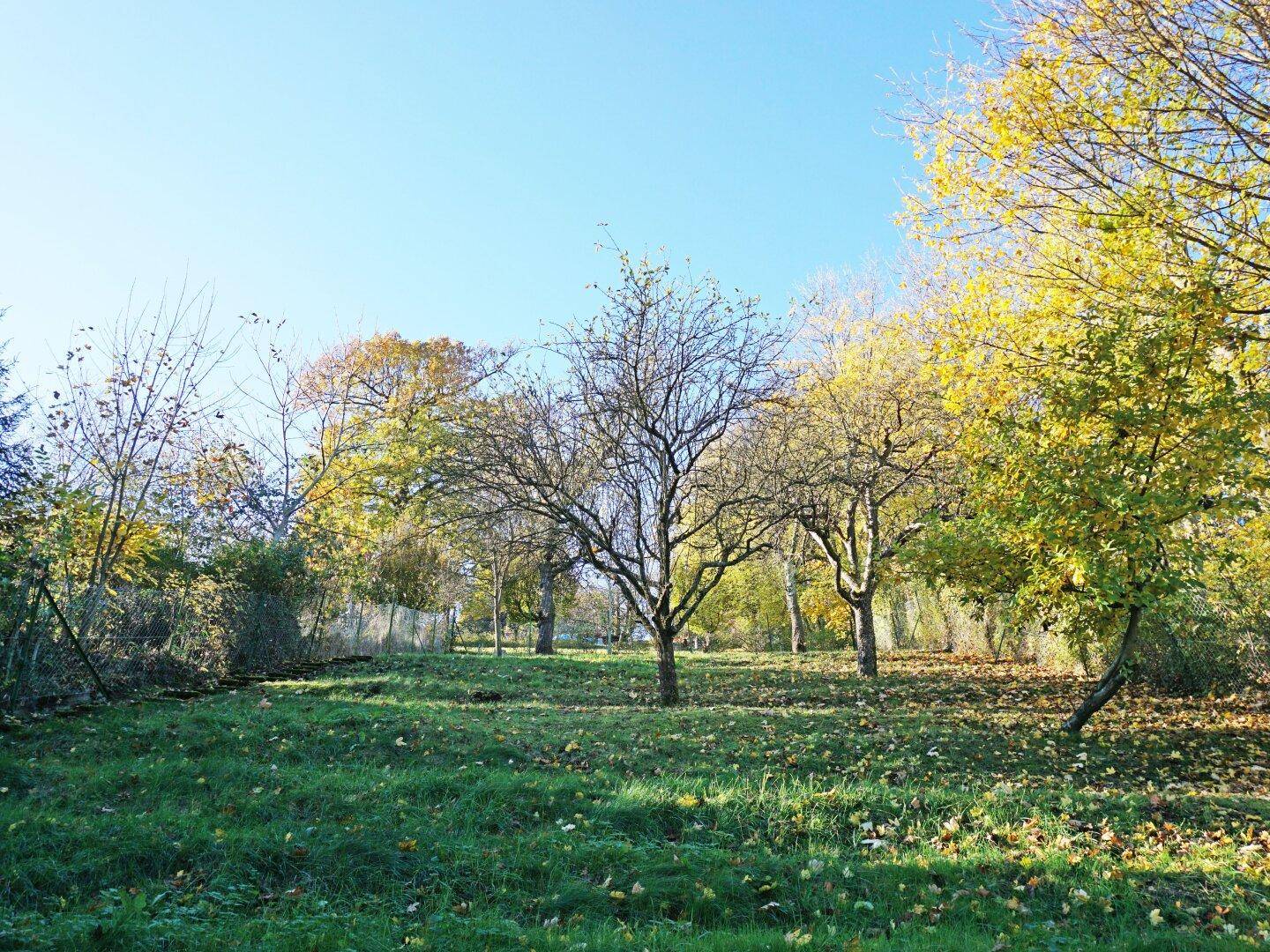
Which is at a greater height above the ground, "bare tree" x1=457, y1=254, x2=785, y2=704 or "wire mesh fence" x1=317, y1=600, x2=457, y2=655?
"bare tree" x1=457, y1=254, x2=785, y2=704

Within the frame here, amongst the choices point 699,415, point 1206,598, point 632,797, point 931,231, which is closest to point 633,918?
point 632,797

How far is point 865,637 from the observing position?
15094 mm

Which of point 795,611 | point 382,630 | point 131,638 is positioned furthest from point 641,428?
point 795,611

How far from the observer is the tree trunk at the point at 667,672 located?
11164 mm

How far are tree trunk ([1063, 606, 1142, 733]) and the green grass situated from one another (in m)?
0.39

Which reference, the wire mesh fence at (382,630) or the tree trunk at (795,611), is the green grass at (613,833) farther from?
the tree trunk at (795,611)

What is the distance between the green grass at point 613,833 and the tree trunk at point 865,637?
19.7ft

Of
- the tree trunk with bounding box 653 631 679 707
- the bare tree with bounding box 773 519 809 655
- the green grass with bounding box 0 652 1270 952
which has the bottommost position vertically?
the green grass with bounding box 0 652 1270 952

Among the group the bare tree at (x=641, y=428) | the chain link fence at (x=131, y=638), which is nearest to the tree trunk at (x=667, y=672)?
the bare tree at (x=641, y=428)

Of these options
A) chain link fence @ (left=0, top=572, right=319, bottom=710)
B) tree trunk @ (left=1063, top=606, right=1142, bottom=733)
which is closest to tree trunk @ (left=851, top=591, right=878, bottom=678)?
tree trunk @ (left=1063, top=606, right=1142, bottom=733)

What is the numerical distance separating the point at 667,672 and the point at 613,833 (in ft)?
20.3

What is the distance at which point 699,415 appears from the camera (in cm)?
1190

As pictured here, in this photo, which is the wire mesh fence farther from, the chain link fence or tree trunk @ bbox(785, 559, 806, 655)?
tree trunk @ bbox(785, 559, 806, 655)

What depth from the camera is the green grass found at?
398 centimetres
